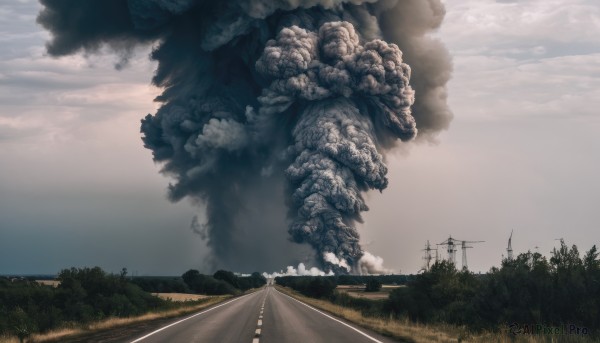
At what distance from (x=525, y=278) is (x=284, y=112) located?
97.1 metres

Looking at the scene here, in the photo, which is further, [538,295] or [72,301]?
[72,301]

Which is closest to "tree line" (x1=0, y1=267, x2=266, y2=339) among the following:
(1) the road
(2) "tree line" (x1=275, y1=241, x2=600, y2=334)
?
(1) the road

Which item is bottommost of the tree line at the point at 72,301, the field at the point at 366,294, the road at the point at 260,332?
the road at the point at 260,332

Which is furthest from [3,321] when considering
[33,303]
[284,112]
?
[284,112]

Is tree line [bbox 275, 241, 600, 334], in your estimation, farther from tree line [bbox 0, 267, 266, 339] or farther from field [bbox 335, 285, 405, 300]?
field [bbox 335, 285, 405, 300]

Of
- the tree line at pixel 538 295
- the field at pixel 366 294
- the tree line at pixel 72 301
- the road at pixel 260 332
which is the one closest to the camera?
the road at pixel 260 332

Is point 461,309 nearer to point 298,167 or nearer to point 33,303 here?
point 33,303

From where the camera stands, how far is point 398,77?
110250mm

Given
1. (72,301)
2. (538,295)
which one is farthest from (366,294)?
(538,295)

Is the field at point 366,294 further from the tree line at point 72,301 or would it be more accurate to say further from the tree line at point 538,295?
the tree line at point 538,295

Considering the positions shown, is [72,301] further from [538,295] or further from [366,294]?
[366,294]

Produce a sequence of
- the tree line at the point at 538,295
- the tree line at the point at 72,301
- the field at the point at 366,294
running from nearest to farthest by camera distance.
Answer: the tree line at the point at 538,295, the tree line at the point at 72,301, the field at the point at 366,294

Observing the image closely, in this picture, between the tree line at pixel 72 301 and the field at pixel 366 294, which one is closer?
the tree line at pixel 72 301

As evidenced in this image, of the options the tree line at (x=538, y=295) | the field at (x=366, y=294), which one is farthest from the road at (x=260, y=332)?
the field at (x=366, y=294)
